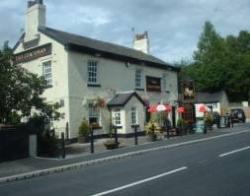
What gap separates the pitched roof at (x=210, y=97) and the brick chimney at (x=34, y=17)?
36.5 m

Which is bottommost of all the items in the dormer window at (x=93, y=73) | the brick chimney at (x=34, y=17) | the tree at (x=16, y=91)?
the tree at (x=16, y=91)

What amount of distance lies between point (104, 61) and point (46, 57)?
399cm

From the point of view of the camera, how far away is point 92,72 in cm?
2934

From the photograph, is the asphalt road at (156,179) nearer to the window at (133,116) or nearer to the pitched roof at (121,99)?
the pitched roof at (121,99)

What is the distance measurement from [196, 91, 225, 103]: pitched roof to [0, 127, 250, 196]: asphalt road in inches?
1873

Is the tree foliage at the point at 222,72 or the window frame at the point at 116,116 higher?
the tree foliage at the point at 222,72

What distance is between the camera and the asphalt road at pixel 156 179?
977 cm

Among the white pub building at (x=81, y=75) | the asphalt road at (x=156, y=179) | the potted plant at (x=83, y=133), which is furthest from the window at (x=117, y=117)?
the asphalt road at (x=156, y=179)

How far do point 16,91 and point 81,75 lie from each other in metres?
8.75

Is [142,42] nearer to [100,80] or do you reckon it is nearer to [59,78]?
[100,80]

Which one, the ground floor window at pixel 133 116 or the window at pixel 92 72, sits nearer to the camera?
→ the window at pixel 92 72

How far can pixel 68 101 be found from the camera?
27109mm

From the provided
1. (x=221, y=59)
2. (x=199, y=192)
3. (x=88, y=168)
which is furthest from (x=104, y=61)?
(x=221, y=59)

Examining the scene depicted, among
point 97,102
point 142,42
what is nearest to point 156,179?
point 97,102
